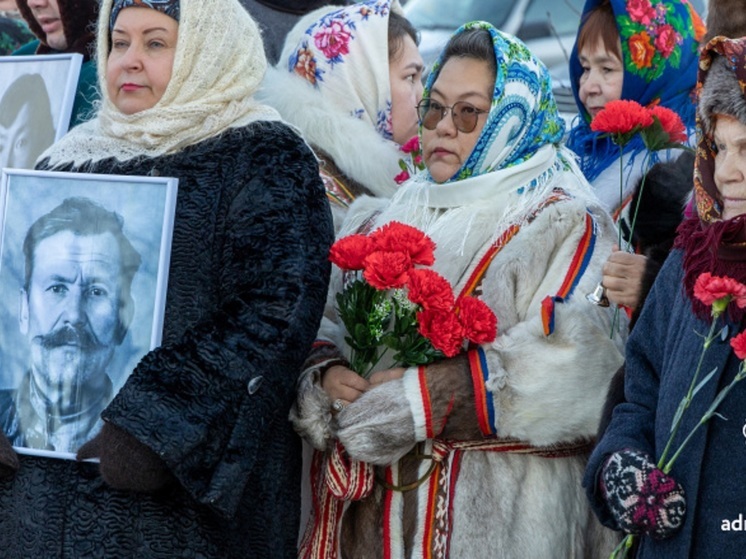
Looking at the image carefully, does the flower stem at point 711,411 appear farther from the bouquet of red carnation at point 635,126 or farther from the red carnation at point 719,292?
the bouquet of red carnation at point 635,126

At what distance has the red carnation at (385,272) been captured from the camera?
3.30 meters

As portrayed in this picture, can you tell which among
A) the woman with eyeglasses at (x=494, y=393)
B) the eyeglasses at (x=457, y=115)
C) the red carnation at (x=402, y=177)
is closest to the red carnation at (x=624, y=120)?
the woman with eyeglasses at (x=494, y=393)

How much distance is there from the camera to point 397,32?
4.78 m

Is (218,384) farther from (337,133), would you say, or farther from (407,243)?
(337,133)

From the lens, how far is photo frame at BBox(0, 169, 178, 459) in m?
3.30

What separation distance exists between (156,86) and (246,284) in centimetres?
61

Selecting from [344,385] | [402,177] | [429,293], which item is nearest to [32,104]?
[402,177]

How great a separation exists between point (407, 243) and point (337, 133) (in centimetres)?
114

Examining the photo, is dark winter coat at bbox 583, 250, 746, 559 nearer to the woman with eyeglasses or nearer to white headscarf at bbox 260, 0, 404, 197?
the woman with eyeglasses

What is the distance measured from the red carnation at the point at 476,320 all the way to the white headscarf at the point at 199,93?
0.70 meters

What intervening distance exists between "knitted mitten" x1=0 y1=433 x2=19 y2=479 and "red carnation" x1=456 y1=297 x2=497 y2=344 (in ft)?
3.66

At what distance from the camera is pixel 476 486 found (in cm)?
347

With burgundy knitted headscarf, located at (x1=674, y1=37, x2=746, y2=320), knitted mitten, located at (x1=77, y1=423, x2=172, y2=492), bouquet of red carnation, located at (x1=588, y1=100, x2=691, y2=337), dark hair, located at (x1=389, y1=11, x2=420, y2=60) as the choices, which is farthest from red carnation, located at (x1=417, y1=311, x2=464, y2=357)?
dark hair, located at (x1=389, y1=11, x2=420, y2=60)

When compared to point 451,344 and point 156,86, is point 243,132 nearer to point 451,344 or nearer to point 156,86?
point 156,86
